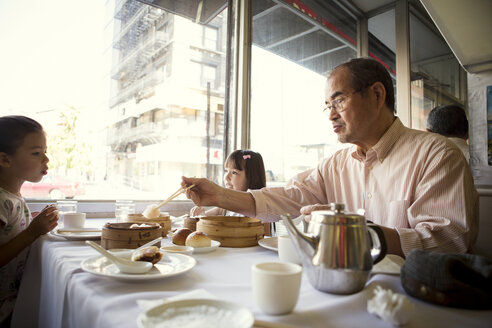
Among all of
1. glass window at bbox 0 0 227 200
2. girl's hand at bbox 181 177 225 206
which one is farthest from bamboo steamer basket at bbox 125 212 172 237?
glass window at bbox 0 0 227 200

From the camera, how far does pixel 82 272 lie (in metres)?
0.81

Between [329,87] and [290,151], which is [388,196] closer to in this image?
[329,87]

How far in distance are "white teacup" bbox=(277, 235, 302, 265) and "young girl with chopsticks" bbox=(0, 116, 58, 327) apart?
111cm

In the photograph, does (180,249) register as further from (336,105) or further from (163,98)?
Result: (163,98)

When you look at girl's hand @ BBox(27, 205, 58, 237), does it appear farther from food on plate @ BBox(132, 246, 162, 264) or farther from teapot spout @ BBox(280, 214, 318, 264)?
teapot spout @ BBox(280, 214, 318, 264)

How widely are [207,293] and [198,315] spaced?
0.17 m

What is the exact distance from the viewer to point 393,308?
0.53m

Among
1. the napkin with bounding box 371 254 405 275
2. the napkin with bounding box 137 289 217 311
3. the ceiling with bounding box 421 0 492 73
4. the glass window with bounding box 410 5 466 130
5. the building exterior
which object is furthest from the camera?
the glass window with bounding box 410 5 466 130

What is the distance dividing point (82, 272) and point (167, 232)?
68cm

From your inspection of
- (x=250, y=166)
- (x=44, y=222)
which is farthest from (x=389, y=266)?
(x=250, y=166)

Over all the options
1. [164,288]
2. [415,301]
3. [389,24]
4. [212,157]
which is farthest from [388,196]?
[389,24]

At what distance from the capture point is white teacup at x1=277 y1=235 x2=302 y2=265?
923 millimetres

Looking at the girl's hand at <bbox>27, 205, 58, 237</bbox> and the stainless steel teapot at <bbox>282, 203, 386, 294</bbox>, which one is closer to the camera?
the stainless steel teapot at <bbox>282, 203, 386, 294</bbox>

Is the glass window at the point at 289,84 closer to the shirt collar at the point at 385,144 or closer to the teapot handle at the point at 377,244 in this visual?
the shirt collar at the point at 385,144
